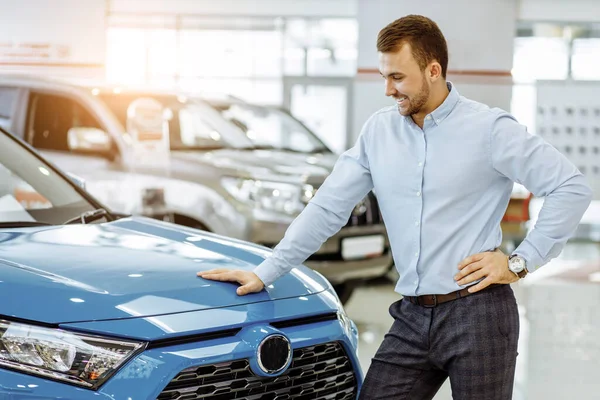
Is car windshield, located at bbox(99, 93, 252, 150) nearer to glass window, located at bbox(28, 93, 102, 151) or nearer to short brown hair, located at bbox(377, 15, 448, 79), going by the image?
glass window, located at bbox(28, 93, 102, 151)

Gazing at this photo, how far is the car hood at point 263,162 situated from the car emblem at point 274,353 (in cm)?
333

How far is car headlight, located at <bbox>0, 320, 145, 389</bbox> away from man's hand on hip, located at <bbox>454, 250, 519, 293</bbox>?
0.83 meters

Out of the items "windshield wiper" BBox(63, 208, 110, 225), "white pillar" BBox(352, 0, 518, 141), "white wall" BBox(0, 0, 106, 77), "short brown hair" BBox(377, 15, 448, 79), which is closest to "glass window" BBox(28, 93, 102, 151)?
"windshield wiper" BBox(63, 208, 110, 225)

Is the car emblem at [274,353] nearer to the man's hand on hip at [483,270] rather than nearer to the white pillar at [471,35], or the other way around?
the man's hand on hip at [483,270]

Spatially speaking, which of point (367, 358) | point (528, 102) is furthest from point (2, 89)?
point (528, 102)

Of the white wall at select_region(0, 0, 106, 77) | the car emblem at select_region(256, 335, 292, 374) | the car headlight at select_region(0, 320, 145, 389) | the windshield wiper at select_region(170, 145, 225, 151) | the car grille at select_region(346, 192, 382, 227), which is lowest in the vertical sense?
the car grille at select_region(346, 192, 382, 227)

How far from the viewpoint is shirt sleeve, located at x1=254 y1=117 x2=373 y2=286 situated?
2535 millimetres

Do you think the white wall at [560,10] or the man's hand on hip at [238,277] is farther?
the white wall at [560,10]

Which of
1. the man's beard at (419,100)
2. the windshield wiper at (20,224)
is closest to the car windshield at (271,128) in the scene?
the windshield wiper at (20,224)

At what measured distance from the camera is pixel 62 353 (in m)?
2.03

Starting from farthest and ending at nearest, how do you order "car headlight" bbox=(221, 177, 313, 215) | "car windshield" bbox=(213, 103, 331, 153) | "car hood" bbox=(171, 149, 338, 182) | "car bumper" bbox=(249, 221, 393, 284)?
1. "car windshield" bbox=(213, 103, 331, 153)
2. "car hood" bbox=(171, 149, 338, 182)
3. "car headlight" bbox=(221, 177, 313, 215)
4. "car bumper" bbox=(249, 221, 393, 284)

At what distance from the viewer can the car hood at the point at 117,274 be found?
6.87 ft

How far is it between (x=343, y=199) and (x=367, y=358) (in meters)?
2.68

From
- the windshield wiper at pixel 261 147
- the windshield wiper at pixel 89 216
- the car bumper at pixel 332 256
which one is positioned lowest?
the car bumper at pixel 332 256
